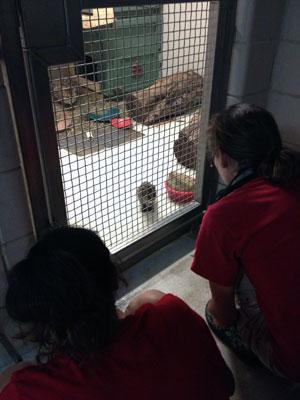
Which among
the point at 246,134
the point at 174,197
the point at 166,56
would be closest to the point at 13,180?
the point at 246,134

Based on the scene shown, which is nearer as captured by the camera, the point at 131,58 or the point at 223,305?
the point at 223,305

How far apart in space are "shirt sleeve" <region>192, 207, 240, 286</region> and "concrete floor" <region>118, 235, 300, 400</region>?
37 cm

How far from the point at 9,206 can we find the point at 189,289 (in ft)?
2.66

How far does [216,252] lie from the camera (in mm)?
1039

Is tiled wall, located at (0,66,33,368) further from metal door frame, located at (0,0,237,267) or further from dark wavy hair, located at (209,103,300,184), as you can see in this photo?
dark wavy hair, located at (209,103,300,184)

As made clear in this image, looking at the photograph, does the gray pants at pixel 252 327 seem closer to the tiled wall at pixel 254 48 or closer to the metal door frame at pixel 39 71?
the metal door frame at pixel 39 71

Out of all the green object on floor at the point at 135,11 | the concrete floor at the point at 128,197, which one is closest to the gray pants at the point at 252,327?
the concrete floor at the point at 128,197

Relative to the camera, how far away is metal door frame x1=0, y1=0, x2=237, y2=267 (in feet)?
3.07

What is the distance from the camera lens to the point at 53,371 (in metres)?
0.67

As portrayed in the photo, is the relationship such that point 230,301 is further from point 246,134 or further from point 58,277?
point 58,277

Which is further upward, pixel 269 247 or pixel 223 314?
pixel 269 247

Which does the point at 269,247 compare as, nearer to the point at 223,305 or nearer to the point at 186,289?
the point at 223,305

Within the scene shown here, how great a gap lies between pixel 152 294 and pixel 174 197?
814mm

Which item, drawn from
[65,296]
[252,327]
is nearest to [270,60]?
[252,327]
